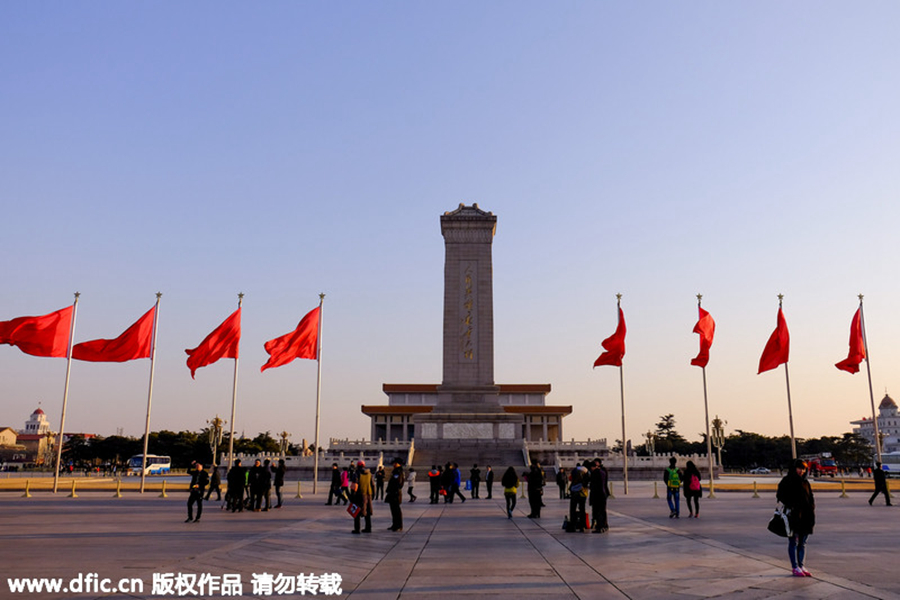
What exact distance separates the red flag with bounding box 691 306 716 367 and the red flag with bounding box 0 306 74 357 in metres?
26.4

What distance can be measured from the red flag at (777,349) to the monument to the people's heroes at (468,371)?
26.6 metres

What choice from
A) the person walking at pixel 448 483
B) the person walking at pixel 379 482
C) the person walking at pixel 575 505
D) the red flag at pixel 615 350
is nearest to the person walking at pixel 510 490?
the person walking at pixel 575 505

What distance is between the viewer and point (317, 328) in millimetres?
32031

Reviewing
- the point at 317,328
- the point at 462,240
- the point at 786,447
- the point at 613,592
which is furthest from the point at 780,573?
the point at 786,447

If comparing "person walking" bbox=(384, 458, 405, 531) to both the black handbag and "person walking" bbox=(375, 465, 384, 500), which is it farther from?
"person walking" bbox=(375, 465, 384, 500)

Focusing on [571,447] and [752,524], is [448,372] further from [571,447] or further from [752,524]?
[752,524]

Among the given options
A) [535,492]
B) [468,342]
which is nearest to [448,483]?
[535,492]

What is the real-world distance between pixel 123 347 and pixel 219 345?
3762 millimetres

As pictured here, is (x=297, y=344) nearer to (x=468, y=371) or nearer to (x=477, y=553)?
(x=477, y=553)

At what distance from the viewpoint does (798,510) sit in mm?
10211

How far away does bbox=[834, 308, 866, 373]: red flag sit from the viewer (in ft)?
100

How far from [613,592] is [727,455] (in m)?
102

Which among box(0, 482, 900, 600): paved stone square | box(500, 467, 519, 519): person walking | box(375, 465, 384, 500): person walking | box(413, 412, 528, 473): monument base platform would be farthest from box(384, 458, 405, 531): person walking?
box(413, 412, 528, 473): monument base platform

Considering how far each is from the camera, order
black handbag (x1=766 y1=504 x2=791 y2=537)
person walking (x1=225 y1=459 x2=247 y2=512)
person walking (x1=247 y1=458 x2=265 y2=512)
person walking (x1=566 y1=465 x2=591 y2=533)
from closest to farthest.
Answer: black handbag (x1=766 y1=504 x2=791 y2=537) < person walking (x1=566 y1=465 x2=591 y2=533) < person walking (x1=225 y1=459 x2=247 y2=512) < person walking (x1=247 y1=458 x2=265 y2=512)
